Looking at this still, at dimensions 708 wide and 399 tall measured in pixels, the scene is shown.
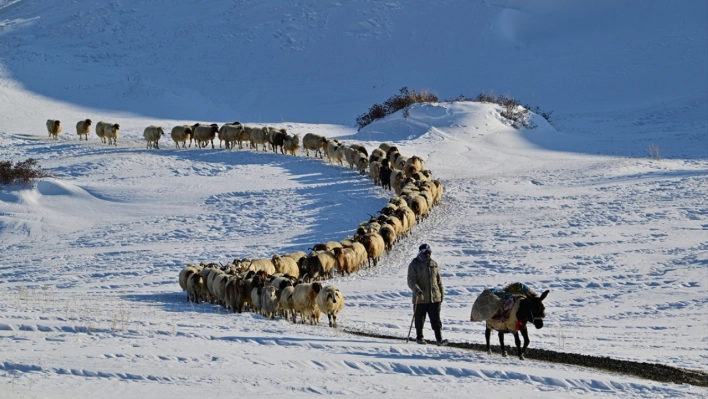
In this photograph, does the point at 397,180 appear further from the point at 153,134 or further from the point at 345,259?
the point at 153,134

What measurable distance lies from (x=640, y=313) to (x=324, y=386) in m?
8.36

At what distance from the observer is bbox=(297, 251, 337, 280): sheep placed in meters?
19.8

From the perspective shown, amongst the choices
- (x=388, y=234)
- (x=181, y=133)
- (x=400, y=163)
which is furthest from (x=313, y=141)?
(x=388, y=234)

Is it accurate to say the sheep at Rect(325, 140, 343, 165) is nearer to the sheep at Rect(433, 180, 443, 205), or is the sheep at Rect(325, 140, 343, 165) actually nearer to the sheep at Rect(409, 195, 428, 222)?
the sheep at Rect(433, 180, 443, 205)

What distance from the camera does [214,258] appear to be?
22422mm

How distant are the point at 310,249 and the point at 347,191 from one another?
283 inches

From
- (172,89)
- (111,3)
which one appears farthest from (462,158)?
(111,3)

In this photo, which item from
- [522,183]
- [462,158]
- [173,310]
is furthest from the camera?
[462,158]

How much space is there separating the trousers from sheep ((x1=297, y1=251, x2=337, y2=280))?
19.9ft

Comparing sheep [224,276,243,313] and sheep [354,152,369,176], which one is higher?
sheep [354,152,369,176]

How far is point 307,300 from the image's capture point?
15.8m

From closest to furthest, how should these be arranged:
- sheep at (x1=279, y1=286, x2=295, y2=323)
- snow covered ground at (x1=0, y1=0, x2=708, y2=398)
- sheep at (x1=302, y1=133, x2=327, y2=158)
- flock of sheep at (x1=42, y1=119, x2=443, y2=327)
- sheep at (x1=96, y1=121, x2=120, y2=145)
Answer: snow covered ground at (x1=0, y1=0, x2=708, y2=398) < sheep at (x1=279, y1=286, x2=295, y2=323) < flock of sheep at (x1=42, y1=119, x2=443, y2=327) < sheep at (x1=302, y1=133, x2=327, y2=158) < sheep at (x1=96, y1=121, x2=120, y2=145)

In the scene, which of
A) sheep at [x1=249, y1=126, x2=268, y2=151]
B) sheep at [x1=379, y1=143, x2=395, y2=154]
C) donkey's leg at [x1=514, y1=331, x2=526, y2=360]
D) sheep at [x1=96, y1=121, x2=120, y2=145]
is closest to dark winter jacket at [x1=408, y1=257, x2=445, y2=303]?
donkey's leg at [x1=514, y1=331, x2=526, y2=360]

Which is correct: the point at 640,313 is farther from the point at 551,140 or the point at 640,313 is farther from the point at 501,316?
the point at 551,140
